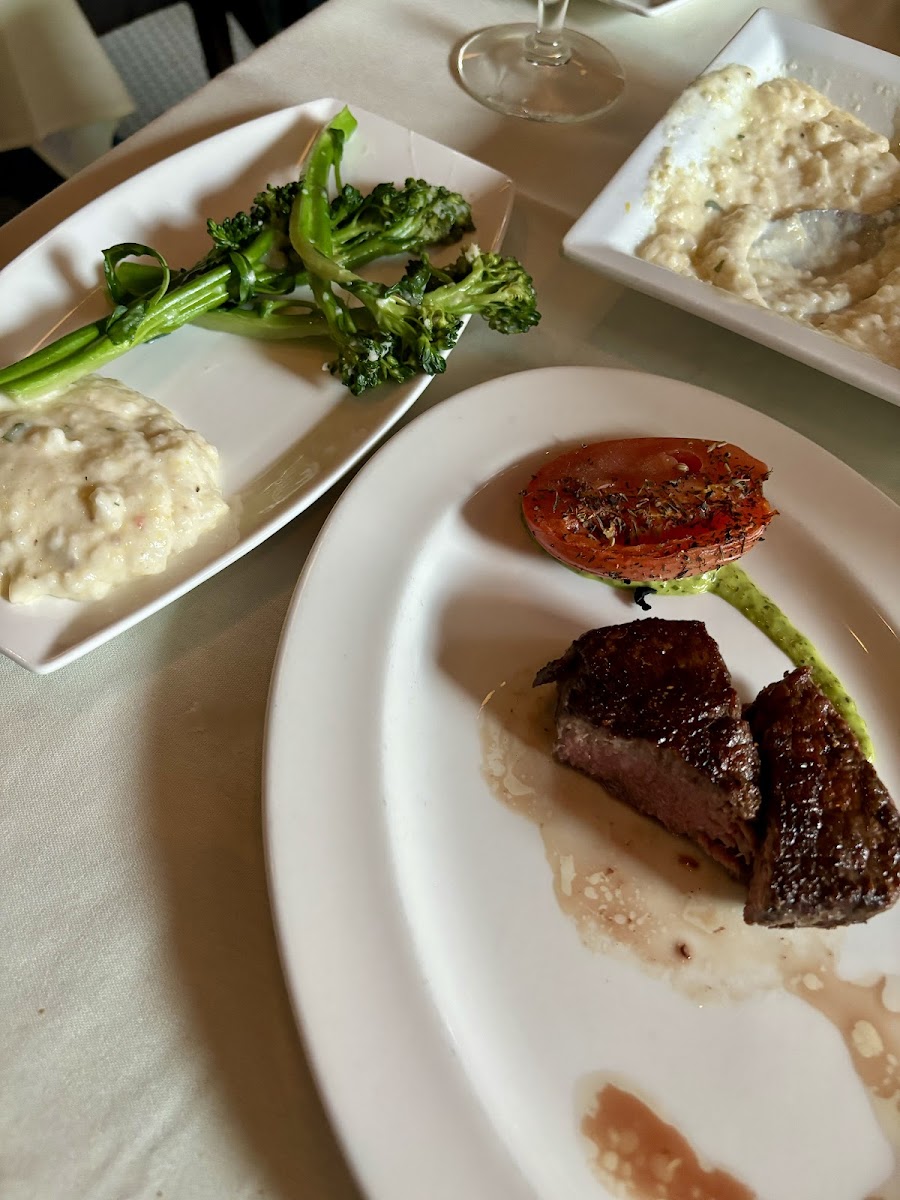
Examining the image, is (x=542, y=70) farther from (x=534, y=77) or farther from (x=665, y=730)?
(x=665, y=730)

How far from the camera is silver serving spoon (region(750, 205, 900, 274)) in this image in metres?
2.13

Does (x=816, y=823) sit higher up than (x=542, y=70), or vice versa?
(x=542, y=70)

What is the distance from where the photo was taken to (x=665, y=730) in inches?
52.8

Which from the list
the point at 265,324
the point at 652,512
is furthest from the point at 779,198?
the point at 265,324

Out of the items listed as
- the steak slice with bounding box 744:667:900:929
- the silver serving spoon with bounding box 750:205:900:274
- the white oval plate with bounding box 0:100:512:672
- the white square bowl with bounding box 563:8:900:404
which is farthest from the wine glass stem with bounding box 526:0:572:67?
the steak slice with bounding box 744:667:900:929

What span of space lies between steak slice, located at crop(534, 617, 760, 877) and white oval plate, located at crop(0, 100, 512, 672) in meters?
0.57

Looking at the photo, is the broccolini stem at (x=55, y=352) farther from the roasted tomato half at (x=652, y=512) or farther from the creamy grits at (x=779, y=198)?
the creamy grits at (x=779, y=198)

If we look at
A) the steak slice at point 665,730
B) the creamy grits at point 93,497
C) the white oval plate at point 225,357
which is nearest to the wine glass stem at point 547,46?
the white oval plate at point 225,357

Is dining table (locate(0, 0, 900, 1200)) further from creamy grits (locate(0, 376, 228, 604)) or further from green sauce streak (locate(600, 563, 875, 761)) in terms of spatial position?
green sauce streak (locate(600, 563, 875, 761))

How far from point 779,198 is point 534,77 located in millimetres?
800

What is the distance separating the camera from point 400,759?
4.48 feet

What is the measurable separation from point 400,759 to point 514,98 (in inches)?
76.4

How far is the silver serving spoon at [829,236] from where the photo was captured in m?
2.13

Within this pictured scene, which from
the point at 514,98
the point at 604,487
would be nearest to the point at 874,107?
the point at 514,98
